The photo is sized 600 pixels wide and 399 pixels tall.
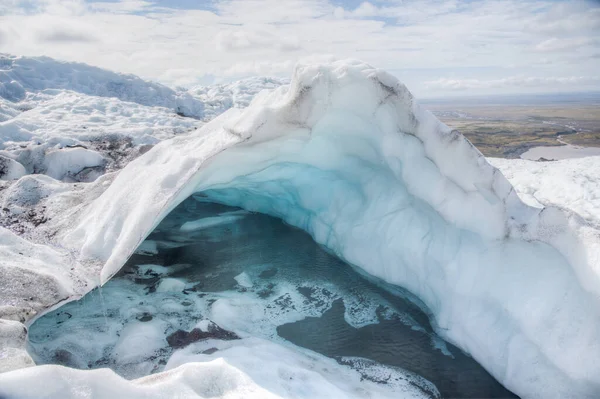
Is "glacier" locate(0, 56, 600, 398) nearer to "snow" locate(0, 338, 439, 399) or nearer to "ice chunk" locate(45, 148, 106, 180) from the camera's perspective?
"snow" locate(0, 338, 439, 399)

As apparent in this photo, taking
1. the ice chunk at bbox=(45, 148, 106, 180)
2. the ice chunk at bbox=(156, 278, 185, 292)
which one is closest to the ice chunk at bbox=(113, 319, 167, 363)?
the ice chunk at bbox=(156, 278, 185, 292)

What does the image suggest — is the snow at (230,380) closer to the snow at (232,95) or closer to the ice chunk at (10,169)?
the ice chunk at (10,169)

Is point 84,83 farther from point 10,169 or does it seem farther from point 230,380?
point 230,380

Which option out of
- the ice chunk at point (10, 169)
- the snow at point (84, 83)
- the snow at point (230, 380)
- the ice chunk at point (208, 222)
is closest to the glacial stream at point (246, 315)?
the snow at point (230, 380)

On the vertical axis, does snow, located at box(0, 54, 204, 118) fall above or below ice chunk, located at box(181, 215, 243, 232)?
above

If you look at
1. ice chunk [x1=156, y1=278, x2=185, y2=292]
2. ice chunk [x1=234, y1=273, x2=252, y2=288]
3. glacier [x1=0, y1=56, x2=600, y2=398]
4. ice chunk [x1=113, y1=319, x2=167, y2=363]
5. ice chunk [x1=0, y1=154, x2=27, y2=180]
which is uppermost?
glacier [x1=0, y1=56, x2=600, y2=398]

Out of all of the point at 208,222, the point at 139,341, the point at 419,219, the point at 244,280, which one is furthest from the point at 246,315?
the point at 208,222

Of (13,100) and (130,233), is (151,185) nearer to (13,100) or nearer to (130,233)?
(130,233)
